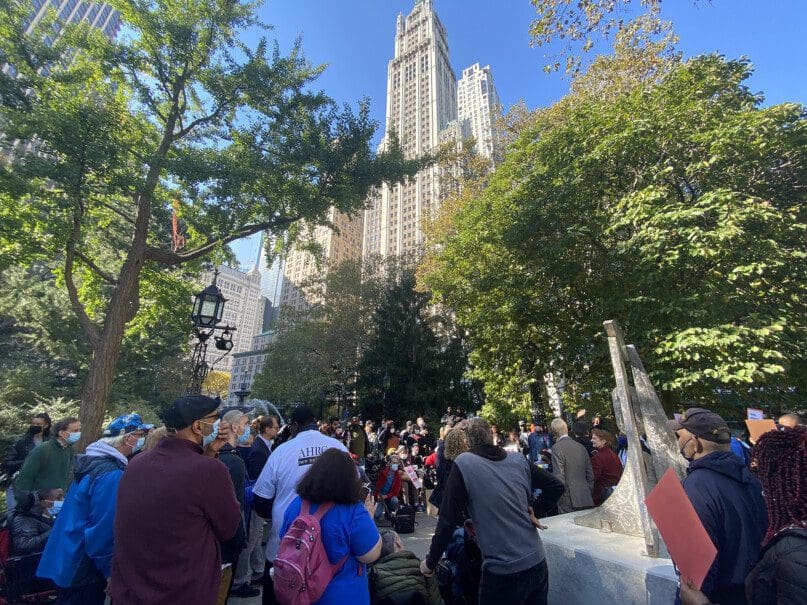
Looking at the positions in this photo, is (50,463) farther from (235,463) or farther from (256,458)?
(235,463)

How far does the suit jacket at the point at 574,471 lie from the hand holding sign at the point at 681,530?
13.2 ft

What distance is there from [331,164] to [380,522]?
999 cm

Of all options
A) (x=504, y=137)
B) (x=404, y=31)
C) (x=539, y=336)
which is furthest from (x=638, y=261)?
(x=404, y=31)

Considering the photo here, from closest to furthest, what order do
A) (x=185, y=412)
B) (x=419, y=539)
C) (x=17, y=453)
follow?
(x=185, y=412) → (x=17, y=453) → (x=419, y=539)

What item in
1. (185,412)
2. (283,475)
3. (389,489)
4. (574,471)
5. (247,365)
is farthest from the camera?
(247,365)

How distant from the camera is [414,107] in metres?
81.8

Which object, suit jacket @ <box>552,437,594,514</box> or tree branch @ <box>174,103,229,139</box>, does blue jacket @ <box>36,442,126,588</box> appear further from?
tree branch @ <box>174,103,229,139</box>

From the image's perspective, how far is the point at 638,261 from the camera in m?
10.3

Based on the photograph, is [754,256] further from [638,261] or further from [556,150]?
[556,150]

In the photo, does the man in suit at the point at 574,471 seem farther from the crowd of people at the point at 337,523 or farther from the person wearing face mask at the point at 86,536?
the person wearing face mask at the point at 86,536

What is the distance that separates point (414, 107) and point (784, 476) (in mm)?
90381

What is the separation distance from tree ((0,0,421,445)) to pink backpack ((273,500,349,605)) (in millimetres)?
9613

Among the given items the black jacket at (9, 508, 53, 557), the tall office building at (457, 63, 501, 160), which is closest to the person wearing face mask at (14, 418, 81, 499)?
the black jacket at (9, 508, 53, 557)

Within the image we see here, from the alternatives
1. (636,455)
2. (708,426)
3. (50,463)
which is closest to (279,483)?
(708,426)
